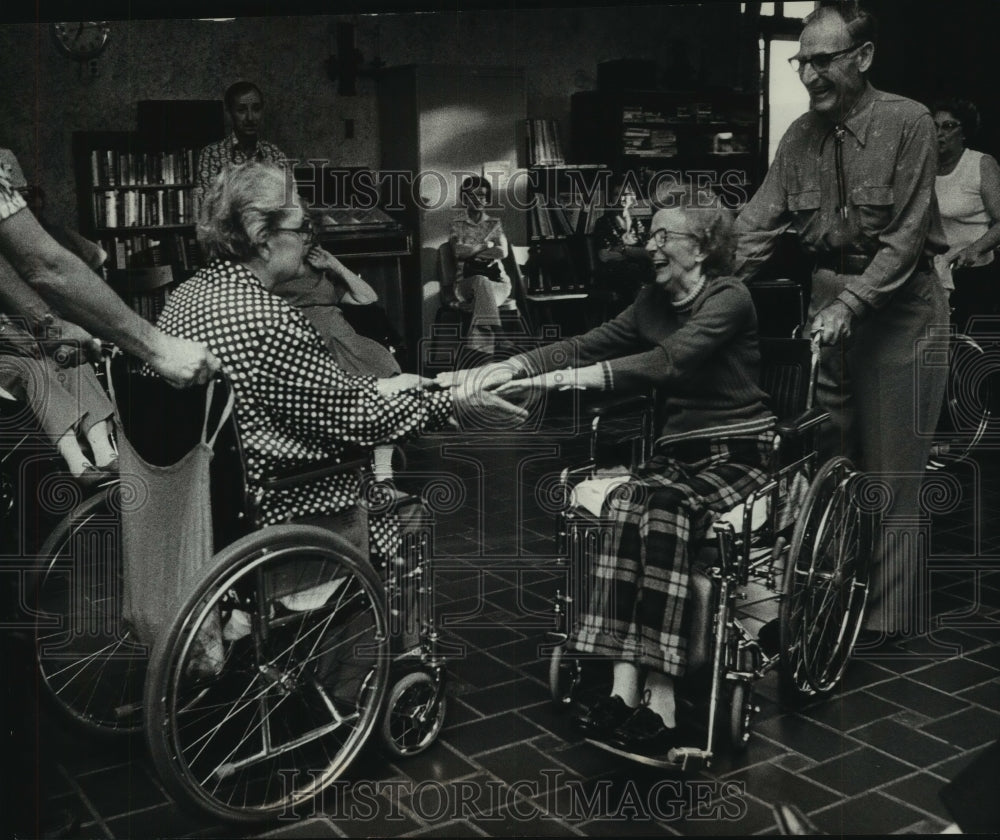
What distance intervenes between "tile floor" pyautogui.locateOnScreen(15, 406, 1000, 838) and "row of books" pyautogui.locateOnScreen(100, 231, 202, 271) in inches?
127

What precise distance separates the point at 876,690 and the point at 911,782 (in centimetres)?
55

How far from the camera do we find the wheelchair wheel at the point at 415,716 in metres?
2.87

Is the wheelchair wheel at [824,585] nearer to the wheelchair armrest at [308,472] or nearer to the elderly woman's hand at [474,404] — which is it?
the elderly woman's hand at [474,404]

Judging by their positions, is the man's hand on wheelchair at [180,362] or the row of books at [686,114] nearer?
the man's hand on wheelchair at [180,362]

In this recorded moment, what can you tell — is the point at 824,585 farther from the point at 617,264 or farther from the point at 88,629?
the point at 617,264

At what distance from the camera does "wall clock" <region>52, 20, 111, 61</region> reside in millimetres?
6348

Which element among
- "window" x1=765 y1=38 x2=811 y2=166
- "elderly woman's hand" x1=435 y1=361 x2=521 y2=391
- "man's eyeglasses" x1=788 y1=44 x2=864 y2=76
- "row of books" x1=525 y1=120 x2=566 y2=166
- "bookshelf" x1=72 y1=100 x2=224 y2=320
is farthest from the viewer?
"window" x1=765 y1=38 x2=811 y2=166

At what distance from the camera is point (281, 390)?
269 cm

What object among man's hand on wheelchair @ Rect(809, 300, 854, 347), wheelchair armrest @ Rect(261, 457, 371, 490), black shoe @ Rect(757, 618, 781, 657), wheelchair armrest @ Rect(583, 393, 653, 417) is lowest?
black shoe @ Rect(757, 618, 781, 657)

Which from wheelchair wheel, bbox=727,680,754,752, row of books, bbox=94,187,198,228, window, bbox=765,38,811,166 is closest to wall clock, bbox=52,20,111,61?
row of books, bbox=94,187,198,228

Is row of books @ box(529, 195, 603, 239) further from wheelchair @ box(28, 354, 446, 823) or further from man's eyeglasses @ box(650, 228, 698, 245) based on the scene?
wheelchair @ box(28, 354, 446, 823)

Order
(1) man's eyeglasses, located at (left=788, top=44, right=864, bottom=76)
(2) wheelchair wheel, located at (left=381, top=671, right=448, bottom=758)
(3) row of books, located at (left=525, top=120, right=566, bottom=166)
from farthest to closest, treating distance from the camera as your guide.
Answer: (3) row of books, located at (left=525, top=120, right=566, bottom=166)
(1) man's eyeglasses, located at (left=788, top=44, right=864, bottom=76)
(2) wheelchair wheel, located at (left=381, top=671, right=448, bottom=758)

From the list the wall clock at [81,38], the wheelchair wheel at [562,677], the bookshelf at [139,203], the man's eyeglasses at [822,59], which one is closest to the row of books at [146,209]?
the bookshelf at [139,203]

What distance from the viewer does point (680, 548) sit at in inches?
115
